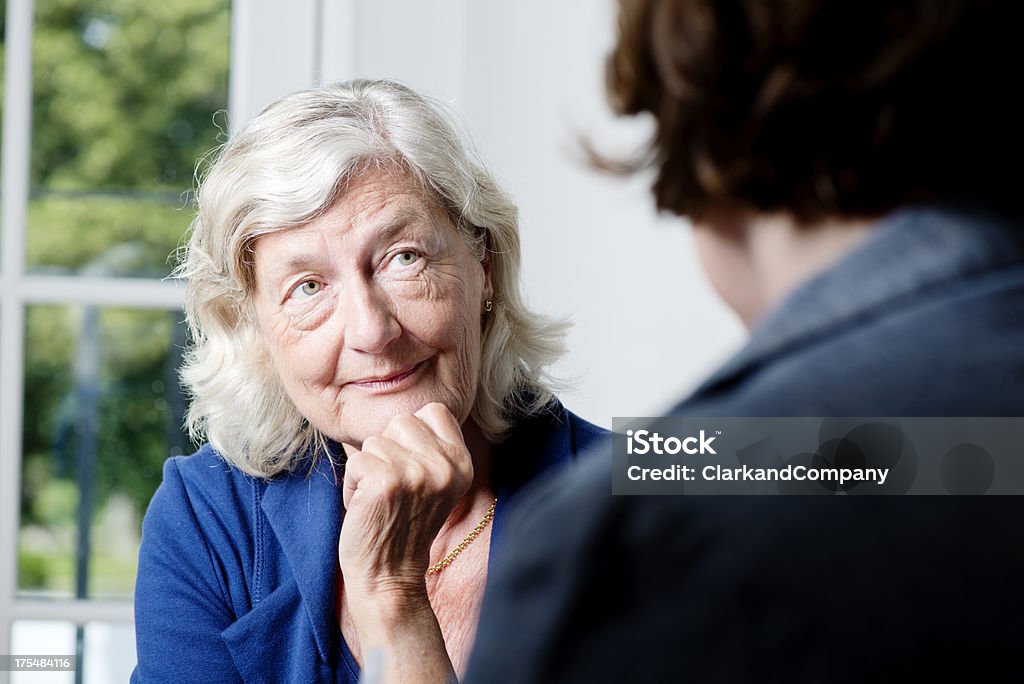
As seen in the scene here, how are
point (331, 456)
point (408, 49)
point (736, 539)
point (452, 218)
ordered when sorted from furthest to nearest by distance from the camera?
point (408, 49) → point (331, 456) → point (452, 218) → point (736, 539)

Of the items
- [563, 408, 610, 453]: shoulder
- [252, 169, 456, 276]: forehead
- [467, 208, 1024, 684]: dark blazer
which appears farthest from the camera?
[563, 408, 610, 453]: shoulder

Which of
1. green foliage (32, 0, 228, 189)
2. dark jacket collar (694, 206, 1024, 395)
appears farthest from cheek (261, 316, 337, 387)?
green foliage (32, 0, 228, 189)

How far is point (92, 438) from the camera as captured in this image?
8.04 ft

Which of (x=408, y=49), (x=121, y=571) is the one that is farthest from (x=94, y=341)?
A: (x=408, y=49)

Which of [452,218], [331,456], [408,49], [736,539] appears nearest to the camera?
[736,539]

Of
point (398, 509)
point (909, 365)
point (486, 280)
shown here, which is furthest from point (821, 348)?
point (486, 280)

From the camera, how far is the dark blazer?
48 centimetres

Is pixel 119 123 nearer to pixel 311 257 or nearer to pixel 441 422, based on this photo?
pixel 311 257

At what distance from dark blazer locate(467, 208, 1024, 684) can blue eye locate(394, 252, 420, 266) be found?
2.88ft

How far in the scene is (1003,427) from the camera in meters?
0.54

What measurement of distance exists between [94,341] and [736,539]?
87.7 inches

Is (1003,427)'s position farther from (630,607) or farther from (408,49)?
(408,49)

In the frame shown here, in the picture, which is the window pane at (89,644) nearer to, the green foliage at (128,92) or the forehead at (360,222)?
the green foliage at (128,92)

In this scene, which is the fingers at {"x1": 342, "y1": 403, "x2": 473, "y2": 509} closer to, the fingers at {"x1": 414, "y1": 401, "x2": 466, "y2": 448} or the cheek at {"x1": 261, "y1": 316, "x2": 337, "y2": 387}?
the fingers at {"x1": 414, "y1": 401, "x2": 466, "y2": 448}
